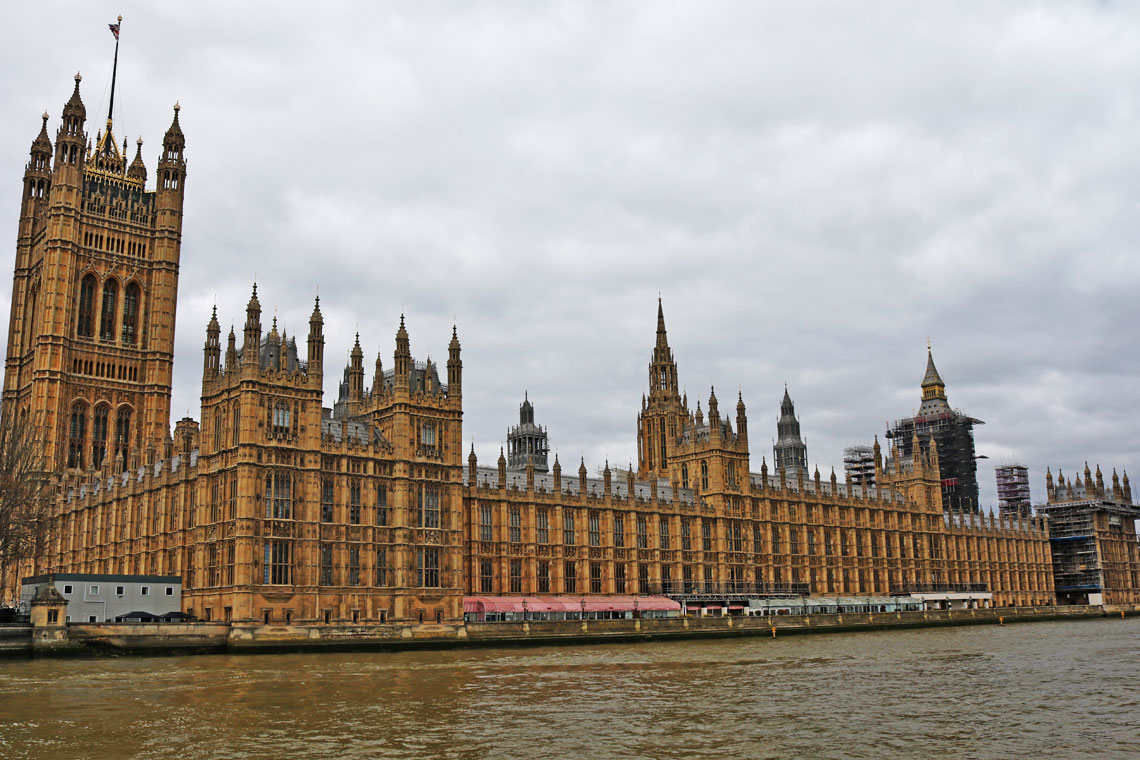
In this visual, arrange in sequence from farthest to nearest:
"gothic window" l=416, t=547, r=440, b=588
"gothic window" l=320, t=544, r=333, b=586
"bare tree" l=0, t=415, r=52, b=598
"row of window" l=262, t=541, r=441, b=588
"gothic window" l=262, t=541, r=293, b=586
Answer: "gothic window" l=416, t=547, r=440, b=588
"gothic window" l=320, t=544, r=333, b=586
"row of window" l=262, t=541, r=441, b=588
"gothic window" l=262, t=541, r=293, b=586
"bare tree" l=0, t=415, r=52, b=598

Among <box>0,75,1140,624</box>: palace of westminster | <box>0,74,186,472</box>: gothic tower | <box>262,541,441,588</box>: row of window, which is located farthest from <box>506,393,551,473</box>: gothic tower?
<box>262,541,441,588</box>: row of window

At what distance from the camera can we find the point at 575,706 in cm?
4566

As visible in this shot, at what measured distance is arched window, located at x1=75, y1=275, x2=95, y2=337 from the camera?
14788cm

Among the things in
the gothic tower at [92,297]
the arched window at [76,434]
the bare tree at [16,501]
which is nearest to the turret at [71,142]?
the gothic tower at [92,297]

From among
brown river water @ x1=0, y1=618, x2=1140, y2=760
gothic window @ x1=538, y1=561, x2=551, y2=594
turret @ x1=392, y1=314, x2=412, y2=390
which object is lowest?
brown river water @ x1=0, y1=618, x2=1140, y2=760

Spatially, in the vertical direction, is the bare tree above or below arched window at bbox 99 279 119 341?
below

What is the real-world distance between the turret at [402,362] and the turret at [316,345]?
7571 millimetres

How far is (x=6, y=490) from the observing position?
3140 inches

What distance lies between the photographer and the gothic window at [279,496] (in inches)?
3366

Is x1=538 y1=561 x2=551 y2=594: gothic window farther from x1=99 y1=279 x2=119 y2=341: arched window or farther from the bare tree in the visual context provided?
x1=99 y1=279 x2=119 y2=341: arched window

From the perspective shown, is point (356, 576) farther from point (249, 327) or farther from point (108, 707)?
point (108, 707)

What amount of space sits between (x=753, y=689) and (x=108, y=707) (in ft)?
93.7

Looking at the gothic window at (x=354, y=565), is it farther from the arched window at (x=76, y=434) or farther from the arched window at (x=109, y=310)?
the arched window at (x=109, y=310)

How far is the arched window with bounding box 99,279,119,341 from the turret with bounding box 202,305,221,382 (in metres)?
63.6
